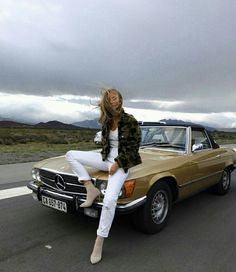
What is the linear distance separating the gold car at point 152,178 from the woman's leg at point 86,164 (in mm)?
90

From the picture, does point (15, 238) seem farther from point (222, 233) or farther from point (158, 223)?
point (222, 233)

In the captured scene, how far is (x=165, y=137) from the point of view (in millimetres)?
5742

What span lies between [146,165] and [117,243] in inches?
42.5

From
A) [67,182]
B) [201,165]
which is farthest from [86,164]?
[201,165]

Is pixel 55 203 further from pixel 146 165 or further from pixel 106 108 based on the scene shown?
pixel 106 108

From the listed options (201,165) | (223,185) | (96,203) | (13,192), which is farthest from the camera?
(223,185)

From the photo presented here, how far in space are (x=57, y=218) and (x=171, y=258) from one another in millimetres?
1935

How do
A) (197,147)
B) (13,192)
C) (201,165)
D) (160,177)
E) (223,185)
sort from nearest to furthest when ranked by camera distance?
(160,177) → (201,165) → (197,147) → (13,192) → (223,185)

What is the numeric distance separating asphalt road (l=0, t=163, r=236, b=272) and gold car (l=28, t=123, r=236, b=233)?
36cm

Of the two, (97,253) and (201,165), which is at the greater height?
(201,165)

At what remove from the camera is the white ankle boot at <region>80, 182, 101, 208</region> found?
12.4 feet

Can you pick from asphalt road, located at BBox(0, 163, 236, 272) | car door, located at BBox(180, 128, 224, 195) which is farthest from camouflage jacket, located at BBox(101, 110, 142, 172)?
car door, located at BBox(180, 128, 224, 195)

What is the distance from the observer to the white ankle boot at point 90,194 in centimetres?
377

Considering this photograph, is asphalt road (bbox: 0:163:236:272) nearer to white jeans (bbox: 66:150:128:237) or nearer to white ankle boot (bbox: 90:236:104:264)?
white ankle boot (bbox: 90:236:104:264)
